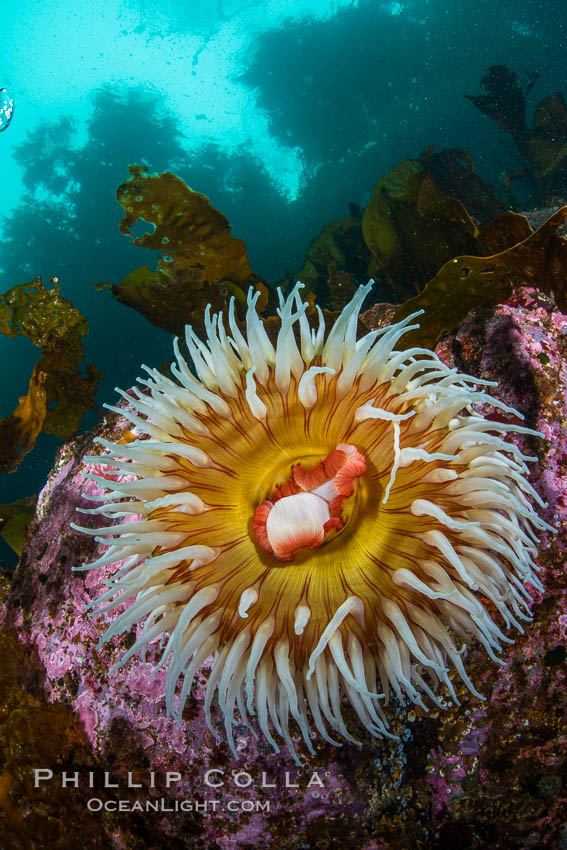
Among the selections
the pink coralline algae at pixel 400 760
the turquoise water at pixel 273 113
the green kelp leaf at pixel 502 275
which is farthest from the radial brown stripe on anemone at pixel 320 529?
the turquoise water at pixel 273 113

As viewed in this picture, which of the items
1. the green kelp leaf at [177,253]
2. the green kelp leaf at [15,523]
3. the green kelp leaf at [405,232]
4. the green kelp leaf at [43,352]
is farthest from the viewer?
the green kelp leaf at [15,523]

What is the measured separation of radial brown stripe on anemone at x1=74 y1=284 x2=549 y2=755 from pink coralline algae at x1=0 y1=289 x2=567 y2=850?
438 millimetres

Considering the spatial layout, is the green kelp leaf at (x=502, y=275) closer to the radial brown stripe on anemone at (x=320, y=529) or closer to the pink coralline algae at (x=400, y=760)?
the pink coralline algae at (x=400, y=760)

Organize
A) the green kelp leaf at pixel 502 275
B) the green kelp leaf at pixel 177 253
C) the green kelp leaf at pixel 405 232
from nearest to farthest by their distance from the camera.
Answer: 1. the green kelp leaf at pixel 502 275
2. the green kelp leaf at pixel 177 253
3. the green kelp leaf at pixel 405 232

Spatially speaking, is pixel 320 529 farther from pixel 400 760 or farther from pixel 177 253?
pixel 177 253

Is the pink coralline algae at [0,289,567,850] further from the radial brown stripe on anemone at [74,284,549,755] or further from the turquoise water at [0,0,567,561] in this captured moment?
the turquoise water at [0,0,567,561]

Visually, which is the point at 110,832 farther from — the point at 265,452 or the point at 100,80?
the point at 100,80

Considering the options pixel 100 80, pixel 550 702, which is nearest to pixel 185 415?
pixel 550 702

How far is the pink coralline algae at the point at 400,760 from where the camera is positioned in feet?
8.52

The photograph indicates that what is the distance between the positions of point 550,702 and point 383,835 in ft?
4.13

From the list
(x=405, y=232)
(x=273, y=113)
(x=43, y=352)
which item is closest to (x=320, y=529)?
(x=43, y=352)

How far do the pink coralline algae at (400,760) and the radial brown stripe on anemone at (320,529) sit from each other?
44 centimetres

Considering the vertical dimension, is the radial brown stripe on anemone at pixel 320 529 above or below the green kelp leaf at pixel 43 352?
below

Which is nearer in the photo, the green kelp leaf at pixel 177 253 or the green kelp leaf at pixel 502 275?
the green kelp leaf at pixel 502 275
